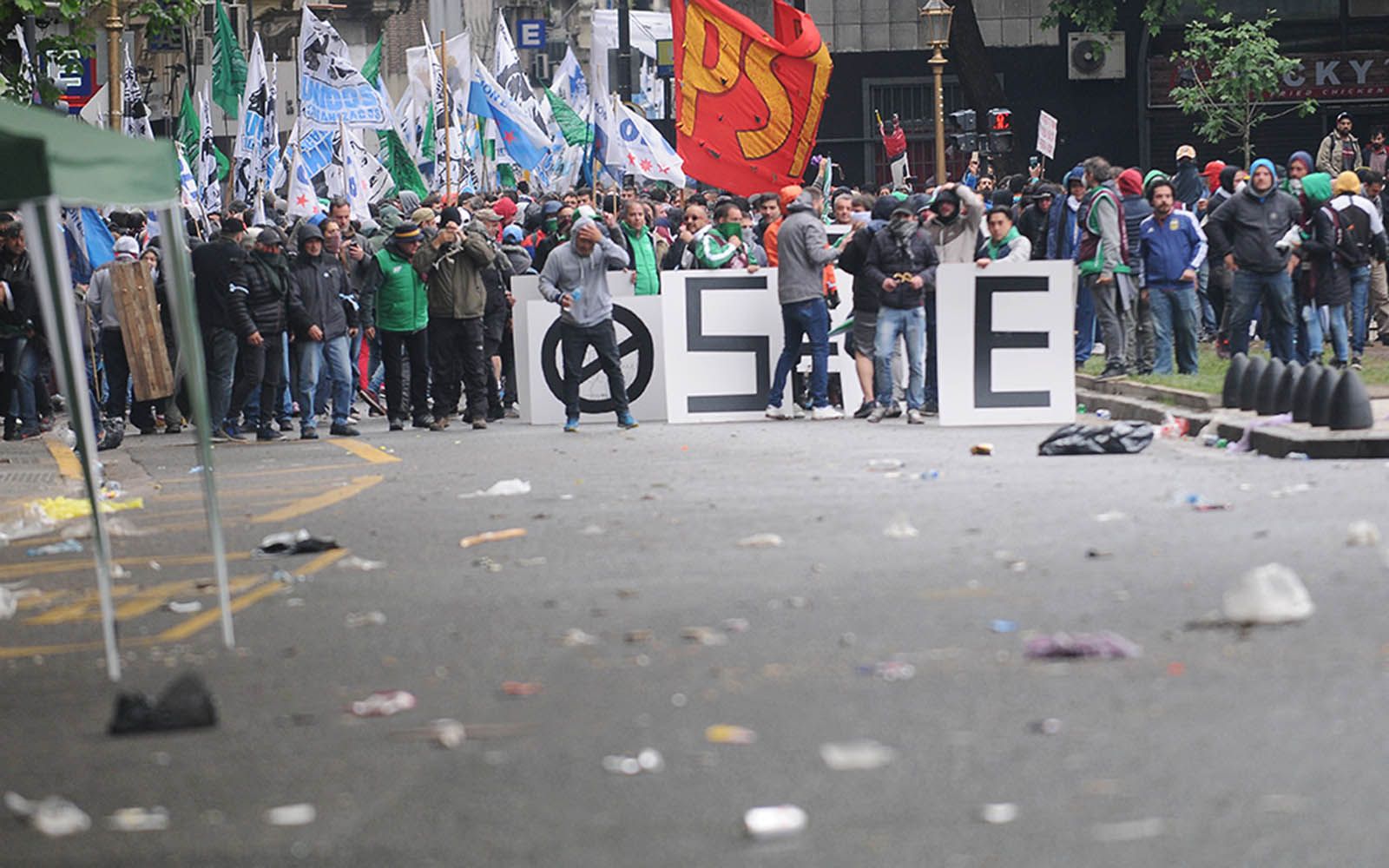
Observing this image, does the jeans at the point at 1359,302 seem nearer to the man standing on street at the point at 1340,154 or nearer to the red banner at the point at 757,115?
the red banner at the point at 757,115

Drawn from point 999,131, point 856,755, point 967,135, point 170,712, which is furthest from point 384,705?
point 967,135

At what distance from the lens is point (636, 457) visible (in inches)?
622

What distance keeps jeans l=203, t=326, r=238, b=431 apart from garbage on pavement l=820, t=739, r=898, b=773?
1376cm

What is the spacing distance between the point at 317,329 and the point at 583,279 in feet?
7.51

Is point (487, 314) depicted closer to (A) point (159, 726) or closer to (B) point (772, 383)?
(B) point (772, 383)

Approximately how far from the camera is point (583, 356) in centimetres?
1902

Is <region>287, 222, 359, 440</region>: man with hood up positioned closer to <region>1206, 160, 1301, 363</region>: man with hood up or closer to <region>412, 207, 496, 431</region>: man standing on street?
<region>412, 207, 496, 431</region>: man standing on street

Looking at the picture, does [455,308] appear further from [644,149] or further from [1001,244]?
[644,149]

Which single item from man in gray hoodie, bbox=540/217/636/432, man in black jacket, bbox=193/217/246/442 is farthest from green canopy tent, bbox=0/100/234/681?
man in black jacket, bbox=193/217/246/442

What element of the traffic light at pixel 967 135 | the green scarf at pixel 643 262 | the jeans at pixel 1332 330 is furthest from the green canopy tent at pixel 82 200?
the traffic light at pixel 967 135

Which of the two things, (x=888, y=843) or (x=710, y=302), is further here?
(x=710, y=302)

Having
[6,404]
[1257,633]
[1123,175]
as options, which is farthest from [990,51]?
[1257,633]

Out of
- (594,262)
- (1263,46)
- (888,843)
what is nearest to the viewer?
(888,843)

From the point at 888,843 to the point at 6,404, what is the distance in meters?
16.3
